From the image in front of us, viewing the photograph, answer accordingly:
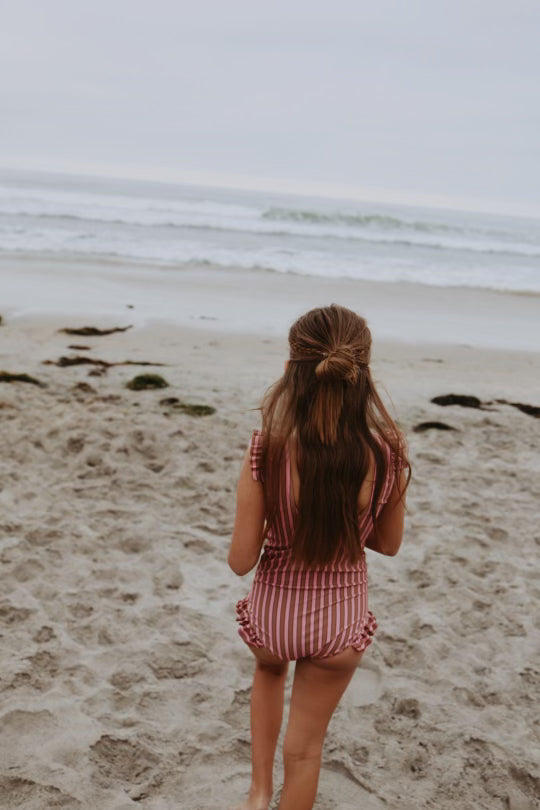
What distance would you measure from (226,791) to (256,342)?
7.11 metres

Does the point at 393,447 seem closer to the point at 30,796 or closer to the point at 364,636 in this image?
the point at 364,636

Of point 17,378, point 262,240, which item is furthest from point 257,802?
point 262,240

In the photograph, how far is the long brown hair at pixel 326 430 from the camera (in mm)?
1795

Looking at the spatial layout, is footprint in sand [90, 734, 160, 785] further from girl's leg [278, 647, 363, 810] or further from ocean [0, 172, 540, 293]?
ocean [0, 172, 540, 293]

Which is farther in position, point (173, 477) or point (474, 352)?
point (474, 352)

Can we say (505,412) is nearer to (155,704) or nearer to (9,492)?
(9,492)

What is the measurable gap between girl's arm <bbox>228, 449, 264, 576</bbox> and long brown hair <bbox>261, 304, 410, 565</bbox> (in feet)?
0.09

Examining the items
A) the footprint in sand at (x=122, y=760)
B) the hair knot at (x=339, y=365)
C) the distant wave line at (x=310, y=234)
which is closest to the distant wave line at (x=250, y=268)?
the distant wave line at (x=310, y=234)

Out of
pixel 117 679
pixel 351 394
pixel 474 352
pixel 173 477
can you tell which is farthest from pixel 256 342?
pixel 351 394

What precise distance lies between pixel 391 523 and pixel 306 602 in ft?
0.99

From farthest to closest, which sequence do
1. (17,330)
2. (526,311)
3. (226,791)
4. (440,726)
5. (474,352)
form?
(526,311) < (474,352) < (17,330) < (440,726) < (226,791)

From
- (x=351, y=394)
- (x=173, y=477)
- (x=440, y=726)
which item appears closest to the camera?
(x=351, y=394)

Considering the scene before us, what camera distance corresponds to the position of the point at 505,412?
6.71 m

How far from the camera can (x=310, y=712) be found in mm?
1993
